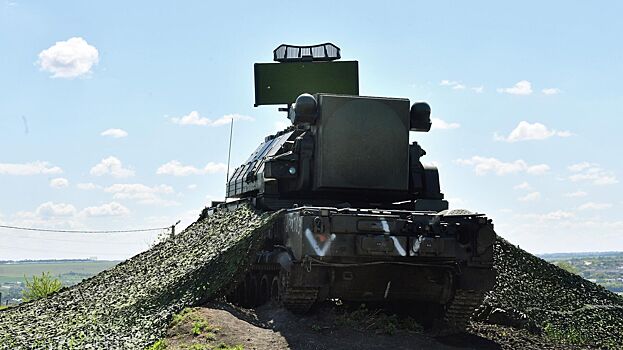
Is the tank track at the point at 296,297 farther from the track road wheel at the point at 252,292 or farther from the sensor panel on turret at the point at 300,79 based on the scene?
the sensor panel on turret at the point at 300,79

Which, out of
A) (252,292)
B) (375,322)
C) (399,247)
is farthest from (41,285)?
(399,247)

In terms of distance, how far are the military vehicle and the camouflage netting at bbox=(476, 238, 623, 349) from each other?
103 centimetres

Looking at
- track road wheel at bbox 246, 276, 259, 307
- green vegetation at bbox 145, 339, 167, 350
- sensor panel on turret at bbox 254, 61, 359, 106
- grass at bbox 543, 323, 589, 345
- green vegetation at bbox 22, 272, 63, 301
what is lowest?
green vegetation at bbox 22, 272, 63, 301

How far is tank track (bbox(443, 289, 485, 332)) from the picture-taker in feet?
41.5

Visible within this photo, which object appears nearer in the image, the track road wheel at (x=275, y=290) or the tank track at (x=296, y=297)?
the tank track at (x=296, y=297)

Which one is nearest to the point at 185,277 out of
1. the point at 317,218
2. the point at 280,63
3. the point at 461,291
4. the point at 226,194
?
the point at 317,218

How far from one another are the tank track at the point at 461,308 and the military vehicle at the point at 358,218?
0.02m

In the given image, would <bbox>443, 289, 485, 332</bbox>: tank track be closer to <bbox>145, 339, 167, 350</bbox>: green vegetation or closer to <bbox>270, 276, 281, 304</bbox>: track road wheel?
<bbox>270, 276, 281, 304</bbox>: track road wheel

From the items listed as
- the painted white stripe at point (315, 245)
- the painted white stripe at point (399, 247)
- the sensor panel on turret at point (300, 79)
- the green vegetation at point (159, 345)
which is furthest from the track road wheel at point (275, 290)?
the sensor panel on turret at point (300, 79)

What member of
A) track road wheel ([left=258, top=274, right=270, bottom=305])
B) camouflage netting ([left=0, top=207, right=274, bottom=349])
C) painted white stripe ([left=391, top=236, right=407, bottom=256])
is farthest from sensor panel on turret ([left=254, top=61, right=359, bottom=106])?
painted white stripe ([left=391, top=236, right=407, bottom=256])

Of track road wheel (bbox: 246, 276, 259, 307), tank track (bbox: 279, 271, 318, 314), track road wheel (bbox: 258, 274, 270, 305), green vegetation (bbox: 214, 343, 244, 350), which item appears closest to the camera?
green vegetation (bbox: 214, 343, 244, 350)

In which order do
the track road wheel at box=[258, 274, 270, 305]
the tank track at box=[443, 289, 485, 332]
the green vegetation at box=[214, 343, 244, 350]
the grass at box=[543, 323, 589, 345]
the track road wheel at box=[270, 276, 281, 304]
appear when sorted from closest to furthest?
1. the green vegetation at box=[214, 343, 244, 350]
2. the tank track at box=[443, 289, 485, 332]
3. the grass at box=[543, 323, 589, 345]
4. the track road wheel at box=[270, 276, 281, 304]
5. the track road wheel at box=[258, 274, 270, 305]

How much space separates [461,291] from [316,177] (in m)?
2.87

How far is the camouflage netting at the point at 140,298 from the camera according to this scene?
12.3 meters
